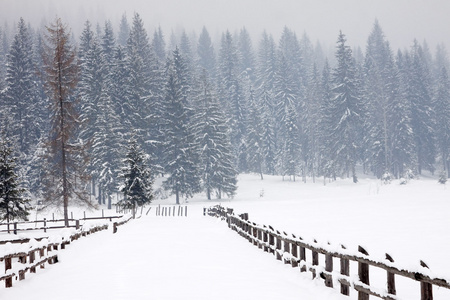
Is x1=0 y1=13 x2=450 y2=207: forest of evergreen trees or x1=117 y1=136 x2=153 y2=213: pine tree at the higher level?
x1=0 y1=13 x2=450 y2=207: forest of evergreen trees

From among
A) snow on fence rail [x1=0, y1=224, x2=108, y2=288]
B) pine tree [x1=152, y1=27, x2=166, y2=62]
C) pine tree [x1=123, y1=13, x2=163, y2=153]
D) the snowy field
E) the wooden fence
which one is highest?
pine tree [x1=152, y1=27, x2=166, y2=62]

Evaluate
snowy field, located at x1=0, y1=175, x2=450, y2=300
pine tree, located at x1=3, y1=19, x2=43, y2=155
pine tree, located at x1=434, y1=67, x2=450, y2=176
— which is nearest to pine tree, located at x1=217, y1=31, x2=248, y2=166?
pine tree, located at x1=3, y1=19, x2=43, y2=155

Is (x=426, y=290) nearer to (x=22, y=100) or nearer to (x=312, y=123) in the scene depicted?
(x=22, y=100)

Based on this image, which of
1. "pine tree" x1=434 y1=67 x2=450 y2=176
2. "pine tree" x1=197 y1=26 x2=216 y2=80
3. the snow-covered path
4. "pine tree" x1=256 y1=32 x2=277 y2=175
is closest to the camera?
the snow-covered path

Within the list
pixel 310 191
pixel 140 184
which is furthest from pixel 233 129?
pixel 140 184

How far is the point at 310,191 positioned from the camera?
6700 centimetres

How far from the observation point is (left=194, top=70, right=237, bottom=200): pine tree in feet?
206

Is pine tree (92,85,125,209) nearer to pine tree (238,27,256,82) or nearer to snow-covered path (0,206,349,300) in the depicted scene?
snow-covered path (0,206,349,300)

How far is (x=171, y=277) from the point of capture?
10.9 metres

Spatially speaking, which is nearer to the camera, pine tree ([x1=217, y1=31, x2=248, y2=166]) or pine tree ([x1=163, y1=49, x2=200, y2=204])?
pine tree ([x1=163, y1=49, x2=200, y2=204])

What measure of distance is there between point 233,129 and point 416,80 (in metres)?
37.2

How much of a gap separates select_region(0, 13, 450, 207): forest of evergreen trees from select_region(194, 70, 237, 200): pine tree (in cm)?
19

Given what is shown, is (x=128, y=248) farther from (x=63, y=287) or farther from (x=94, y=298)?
(x=94, y=298)

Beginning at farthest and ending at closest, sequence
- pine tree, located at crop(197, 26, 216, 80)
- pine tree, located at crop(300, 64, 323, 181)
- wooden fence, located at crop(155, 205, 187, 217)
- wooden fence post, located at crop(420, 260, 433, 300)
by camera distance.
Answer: pine tree, located at crop(197, 26, 216, 80), pine tree, located at crop(300, 64, 323, 181), wooden fence, located at crop(155, 205, 187, 217), wooden fence post, located at crop(420, 260, 433, 300)
